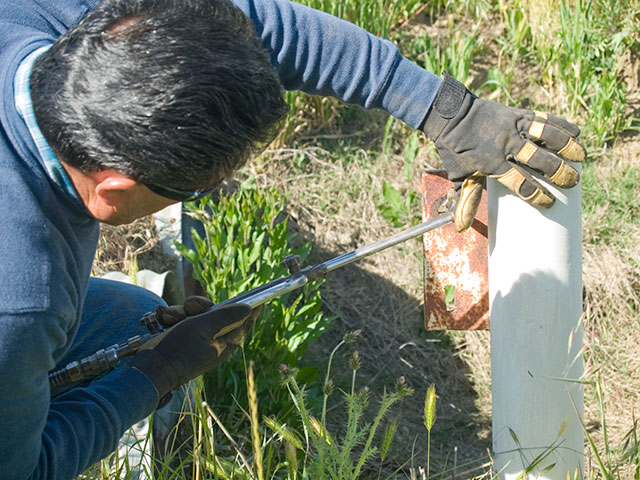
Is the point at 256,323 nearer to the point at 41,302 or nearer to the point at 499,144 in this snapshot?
the point at 499,144

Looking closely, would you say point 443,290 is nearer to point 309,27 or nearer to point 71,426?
point 309,27

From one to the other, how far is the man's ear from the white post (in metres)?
1.14

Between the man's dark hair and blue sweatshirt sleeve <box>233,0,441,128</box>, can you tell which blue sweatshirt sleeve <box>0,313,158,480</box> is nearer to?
the man's dark hair

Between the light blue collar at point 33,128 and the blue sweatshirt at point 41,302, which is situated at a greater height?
the light blue collar at point 33,128

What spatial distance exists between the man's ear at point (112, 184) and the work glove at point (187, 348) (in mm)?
521

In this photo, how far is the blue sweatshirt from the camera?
1440 millimetres

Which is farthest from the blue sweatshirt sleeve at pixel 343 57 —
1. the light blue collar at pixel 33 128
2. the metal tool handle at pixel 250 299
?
the light blue collar at pixel 33 128

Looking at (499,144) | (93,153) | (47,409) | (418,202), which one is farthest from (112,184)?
(418,202)

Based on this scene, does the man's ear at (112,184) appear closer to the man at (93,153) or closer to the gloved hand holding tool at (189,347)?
the man at (93,153)

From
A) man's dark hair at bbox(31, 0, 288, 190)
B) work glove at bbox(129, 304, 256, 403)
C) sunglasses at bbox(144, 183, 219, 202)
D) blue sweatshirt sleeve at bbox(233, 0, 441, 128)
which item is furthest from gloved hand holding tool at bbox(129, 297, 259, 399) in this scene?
blue sweatshirt sleeve at bbox(233, 0, 441, 128)

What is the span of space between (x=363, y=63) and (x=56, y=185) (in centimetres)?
103

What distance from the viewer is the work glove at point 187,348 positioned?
6.17 ft

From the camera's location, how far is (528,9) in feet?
14.5

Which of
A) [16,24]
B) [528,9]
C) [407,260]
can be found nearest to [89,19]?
[16,24]
